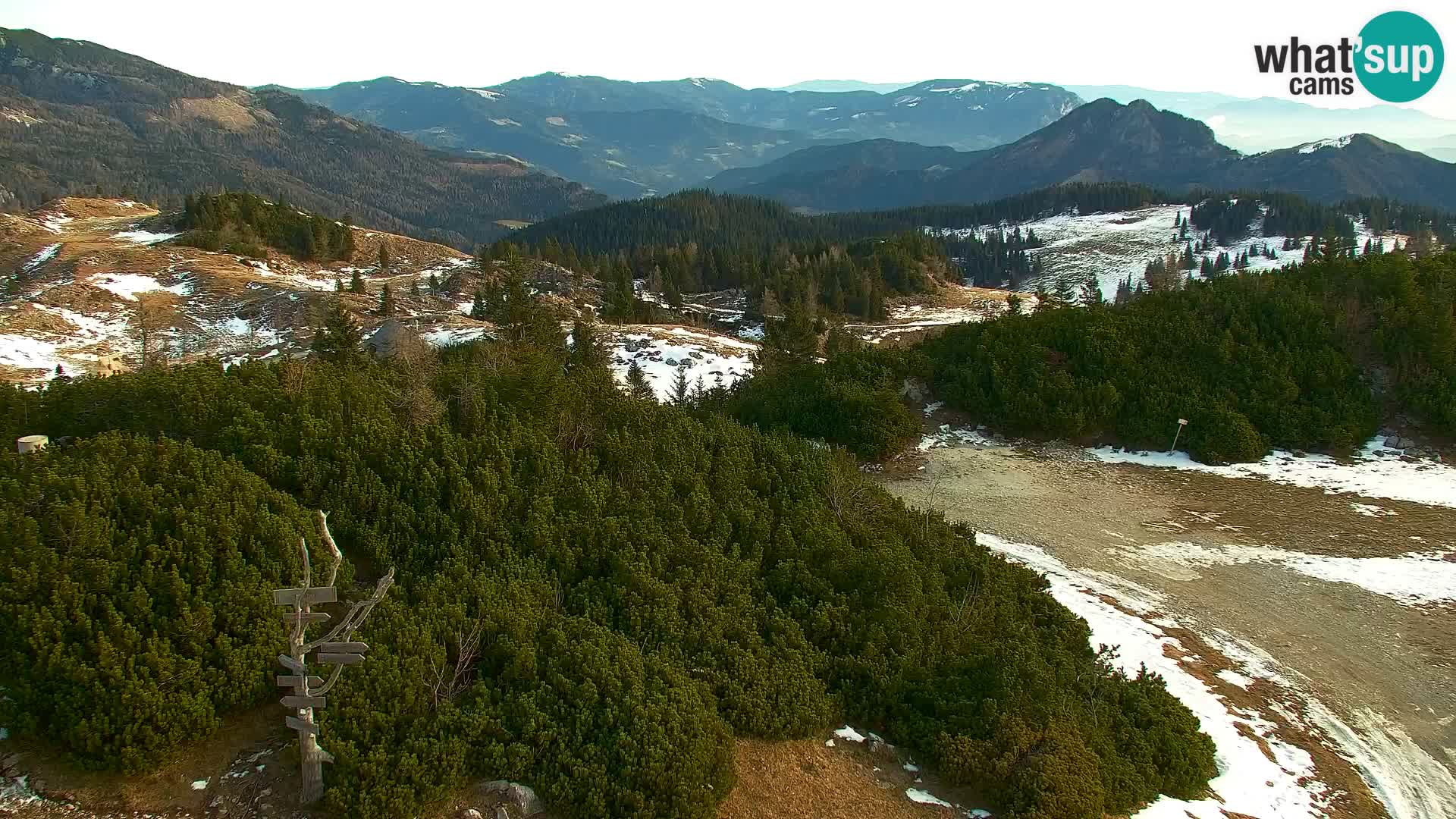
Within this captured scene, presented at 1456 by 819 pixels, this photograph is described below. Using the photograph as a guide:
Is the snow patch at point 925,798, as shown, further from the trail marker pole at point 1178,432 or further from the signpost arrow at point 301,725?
the trail marker pole at point 1178,432

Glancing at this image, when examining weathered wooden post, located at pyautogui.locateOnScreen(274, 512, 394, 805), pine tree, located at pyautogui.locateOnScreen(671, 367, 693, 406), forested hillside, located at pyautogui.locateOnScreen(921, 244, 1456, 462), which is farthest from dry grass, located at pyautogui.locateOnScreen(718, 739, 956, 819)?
forested hillside, located at pyautogui.locateOnScreen(921, 244, 1456, 462)

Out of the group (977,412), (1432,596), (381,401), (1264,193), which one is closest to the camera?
(381,401)

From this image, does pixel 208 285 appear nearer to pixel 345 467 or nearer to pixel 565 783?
pixel 345 467

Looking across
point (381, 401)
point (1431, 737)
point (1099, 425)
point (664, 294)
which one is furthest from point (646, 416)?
point (664, 294)

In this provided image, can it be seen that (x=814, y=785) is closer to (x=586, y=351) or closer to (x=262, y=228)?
(x=586, y=351)

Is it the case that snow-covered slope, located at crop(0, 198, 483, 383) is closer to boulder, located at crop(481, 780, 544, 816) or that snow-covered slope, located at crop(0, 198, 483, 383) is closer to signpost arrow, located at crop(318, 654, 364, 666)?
boulder, located at crop(481, 780, 544, 816)

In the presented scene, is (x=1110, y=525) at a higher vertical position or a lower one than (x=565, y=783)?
lower

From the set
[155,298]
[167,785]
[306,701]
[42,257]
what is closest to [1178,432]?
[306,701]
